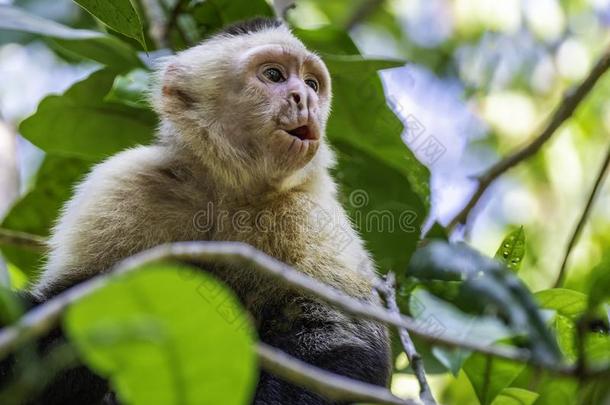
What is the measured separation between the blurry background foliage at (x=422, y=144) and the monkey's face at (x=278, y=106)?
0.13 m

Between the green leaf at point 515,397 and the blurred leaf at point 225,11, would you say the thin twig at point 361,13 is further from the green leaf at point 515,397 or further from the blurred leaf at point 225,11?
the green leaf at point 515,397

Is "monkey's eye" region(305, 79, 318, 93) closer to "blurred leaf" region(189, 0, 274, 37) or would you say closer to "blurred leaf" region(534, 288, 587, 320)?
"blurred leaf" region(189, 0, 274, 37)

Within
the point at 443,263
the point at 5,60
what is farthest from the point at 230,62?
the point at 5,60

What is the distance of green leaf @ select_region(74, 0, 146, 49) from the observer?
2.45 m

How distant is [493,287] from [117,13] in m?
1.50

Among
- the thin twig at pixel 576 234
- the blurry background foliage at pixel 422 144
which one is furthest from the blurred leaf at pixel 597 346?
the thin twig at pixel 576 234

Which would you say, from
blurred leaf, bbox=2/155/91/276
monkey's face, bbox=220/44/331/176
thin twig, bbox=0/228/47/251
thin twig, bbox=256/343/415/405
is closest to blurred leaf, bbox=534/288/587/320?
monkey's face, bbox=220/44/331/176

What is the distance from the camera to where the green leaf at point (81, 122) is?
3330 millimetres

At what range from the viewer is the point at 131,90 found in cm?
323

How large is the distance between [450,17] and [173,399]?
6.32 m

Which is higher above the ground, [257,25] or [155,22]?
[257,25]

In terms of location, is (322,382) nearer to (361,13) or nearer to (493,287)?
(493,287)

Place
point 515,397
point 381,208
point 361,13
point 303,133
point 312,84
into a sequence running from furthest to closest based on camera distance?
point 361,13
point 312,84
point 381,208
point 303,133
point 515,397

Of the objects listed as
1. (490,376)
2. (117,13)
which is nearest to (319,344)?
(490,376)
